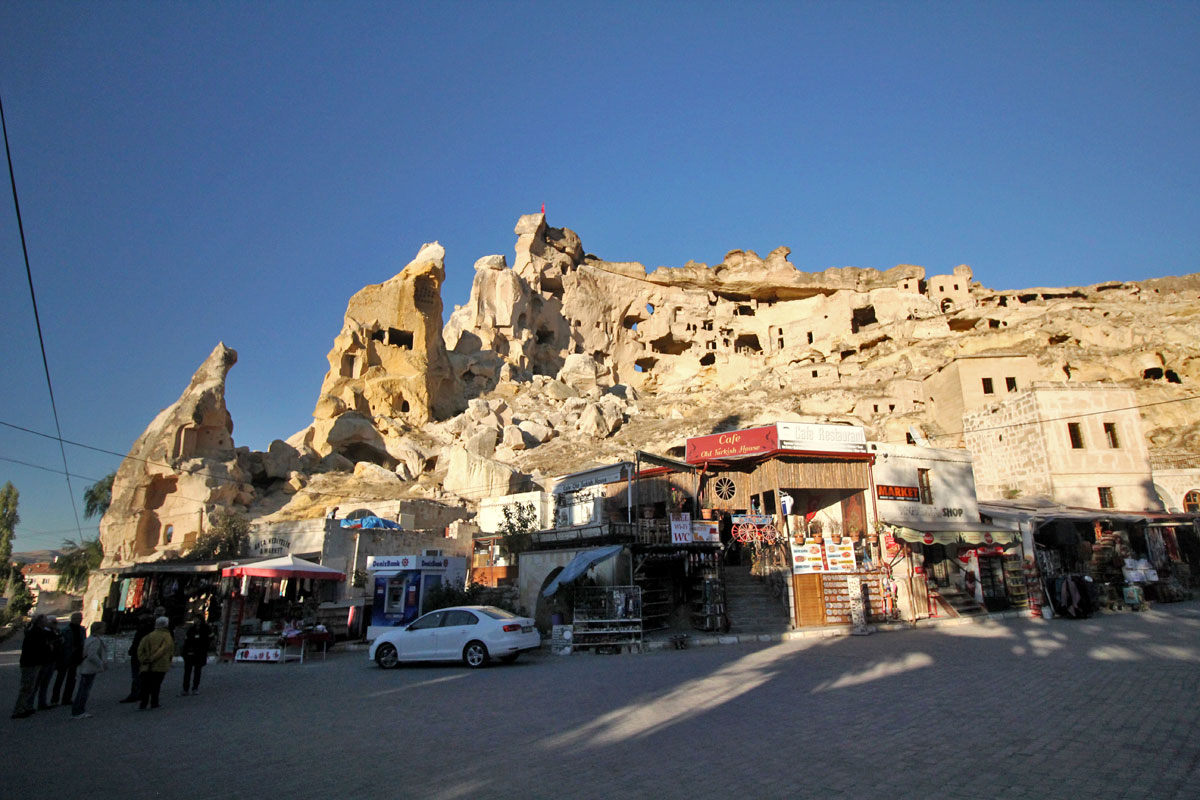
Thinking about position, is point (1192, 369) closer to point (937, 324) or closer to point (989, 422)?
point (937, 324)

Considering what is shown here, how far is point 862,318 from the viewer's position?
64875 millimetres

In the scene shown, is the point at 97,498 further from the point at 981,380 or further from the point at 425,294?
the point at 981,380

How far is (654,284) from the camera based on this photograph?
74.1 m

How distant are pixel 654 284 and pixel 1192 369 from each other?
47.7 metres

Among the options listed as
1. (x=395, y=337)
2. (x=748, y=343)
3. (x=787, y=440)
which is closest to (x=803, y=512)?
(x=787, y=440)

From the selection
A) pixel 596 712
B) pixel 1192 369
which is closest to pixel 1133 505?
pixel 1192 369

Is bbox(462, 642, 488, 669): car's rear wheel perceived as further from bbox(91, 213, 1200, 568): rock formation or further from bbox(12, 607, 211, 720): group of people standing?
bbox(91, 213, 1200, 568): rock formation

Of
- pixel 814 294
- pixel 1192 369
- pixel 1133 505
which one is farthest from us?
pixel 814 294

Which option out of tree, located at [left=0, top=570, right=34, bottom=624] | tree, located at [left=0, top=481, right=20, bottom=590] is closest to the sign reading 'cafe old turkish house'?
tree, located at [left=0, top=570, right=34, bottom=624]

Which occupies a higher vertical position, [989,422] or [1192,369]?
[1192,369]

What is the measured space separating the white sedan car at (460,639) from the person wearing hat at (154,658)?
15.4 ft

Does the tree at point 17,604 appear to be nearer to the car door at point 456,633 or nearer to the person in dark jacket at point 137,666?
the person in dark jacket at point 137,666

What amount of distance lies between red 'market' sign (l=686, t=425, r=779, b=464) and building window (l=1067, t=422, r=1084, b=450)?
1499cm

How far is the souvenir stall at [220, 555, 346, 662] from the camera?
15.9 meters
